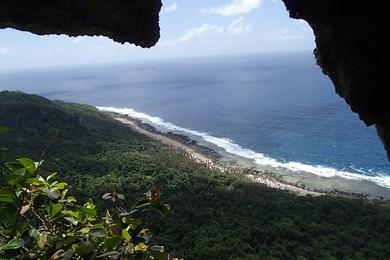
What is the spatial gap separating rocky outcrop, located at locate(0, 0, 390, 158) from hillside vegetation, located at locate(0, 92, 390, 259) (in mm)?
9470

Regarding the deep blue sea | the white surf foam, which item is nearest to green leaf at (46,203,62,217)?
the white surf foam

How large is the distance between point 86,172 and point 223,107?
83978mm

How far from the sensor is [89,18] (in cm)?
565

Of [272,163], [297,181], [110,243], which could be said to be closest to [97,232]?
[110,243]

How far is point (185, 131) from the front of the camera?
9494 cm

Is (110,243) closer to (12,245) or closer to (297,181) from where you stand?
(12,245)

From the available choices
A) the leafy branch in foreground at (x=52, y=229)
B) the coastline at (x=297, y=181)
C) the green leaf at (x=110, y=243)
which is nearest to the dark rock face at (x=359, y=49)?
the leafy branch in foreground at (x=52, y=229)

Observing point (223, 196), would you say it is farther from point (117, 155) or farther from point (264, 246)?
point (117, 155)

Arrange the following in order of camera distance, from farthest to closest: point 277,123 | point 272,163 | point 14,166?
point 277,123
point 272,163
point 14,166

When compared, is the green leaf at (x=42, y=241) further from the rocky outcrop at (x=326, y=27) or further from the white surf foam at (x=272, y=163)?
the white surf foam at (x=272, y=163)

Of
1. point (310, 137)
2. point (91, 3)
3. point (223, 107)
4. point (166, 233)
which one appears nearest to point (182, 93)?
point (223, 107)

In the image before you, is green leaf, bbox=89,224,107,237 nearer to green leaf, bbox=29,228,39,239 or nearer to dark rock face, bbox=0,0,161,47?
green leaf, bbox=29,228,39,239

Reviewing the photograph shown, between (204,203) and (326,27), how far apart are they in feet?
110

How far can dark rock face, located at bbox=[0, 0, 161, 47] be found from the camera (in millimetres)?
5191
